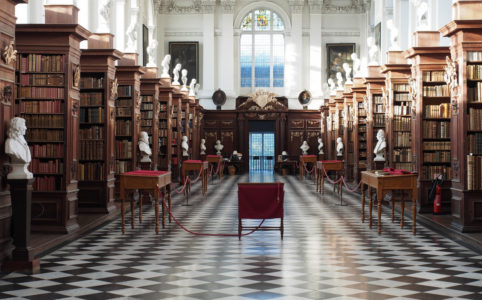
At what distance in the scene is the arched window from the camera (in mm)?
35344

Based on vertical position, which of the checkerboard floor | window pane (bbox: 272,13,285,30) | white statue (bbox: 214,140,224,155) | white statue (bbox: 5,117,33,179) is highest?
window pane (bbox: 272,13,285,30)

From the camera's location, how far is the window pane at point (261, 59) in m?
35.3

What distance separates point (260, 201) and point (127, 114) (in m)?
5.77

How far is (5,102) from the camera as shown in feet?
24.6

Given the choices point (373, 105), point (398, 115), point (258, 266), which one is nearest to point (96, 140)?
point (258, 266)

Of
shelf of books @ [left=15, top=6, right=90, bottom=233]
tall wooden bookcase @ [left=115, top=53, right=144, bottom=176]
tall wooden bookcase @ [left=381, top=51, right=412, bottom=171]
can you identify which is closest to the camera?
shelf of books @ [left=15, top=6, right=90, bottom=233]

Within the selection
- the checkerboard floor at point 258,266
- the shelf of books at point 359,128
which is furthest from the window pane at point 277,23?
the checkerboard floor at point 258,266

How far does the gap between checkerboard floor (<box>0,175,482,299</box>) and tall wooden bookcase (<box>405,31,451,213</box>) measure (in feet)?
5.31

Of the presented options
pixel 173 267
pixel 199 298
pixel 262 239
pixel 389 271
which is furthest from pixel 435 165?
pixel 199 298

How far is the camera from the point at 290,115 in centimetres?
3241

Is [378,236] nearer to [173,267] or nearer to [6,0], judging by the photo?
[173,267]

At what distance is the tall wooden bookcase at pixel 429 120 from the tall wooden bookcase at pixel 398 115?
82.1 inches

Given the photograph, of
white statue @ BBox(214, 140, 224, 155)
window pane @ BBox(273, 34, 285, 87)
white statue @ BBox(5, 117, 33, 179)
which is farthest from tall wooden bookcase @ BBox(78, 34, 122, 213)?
window pane @ BBox(273, 34, 285, 87)

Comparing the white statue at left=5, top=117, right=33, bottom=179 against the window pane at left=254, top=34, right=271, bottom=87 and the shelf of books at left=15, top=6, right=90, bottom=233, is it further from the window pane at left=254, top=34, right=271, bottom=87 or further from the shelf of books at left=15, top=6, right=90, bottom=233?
the window pane at left=254, top=34, right=271, bottom=87
